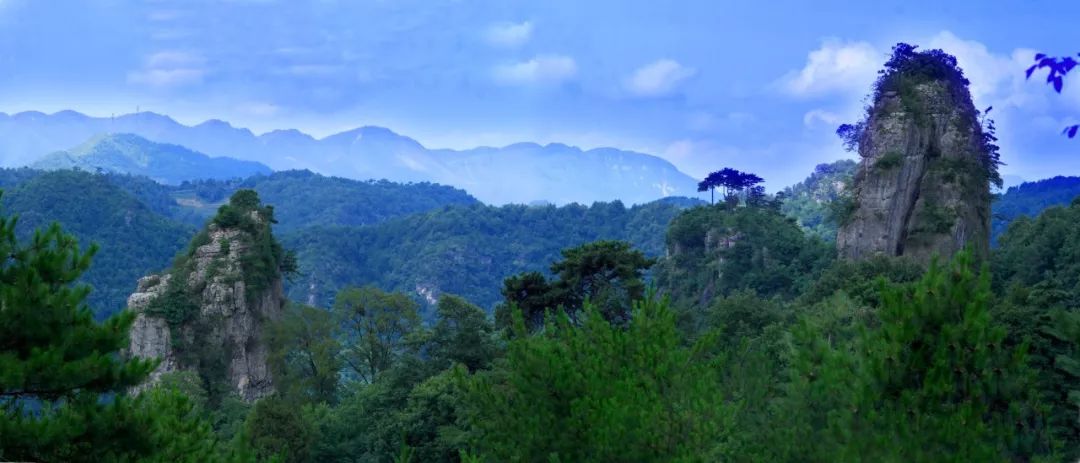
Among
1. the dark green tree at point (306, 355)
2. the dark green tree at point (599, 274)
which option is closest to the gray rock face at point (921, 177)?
the dark green tree at point (599, 274)

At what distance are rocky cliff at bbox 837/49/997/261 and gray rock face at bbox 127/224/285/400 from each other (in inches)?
916

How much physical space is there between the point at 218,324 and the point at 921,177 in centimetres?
2696

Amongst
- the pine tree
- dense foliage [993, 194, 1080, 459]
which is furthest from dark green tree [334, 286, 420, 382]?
the pine tree

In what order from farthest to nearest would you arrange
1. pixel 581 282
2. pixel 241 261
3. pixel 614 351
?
pixel 241 261, pixel 581 282, pixel 614 351

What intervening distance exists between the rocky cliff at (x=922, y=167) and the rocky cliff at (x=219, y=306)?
2306cm

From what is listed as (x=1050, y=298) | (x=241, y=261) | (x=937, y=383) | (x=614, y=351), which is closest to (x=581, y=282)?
(x=1050, y=298)

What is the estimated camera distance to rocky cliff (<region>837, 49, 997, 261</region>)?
1437 inches

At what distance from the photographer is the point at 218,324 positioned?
108ft

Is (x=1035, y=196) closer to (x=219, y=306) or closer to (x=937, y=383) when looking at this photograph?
(x=219, y=306)

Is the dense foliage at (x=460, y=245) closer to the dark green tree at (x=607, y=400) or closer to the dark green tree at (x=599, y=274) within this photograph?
the dark green tree at (x=599, y=274)

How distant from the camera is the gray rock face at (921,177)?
120 ft

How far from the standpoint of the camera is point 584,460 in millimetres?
9906

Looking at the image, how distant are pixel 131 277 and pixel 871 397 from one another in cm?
7002

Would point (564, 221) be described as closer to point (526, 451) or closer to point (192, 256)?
point (192, 256)
